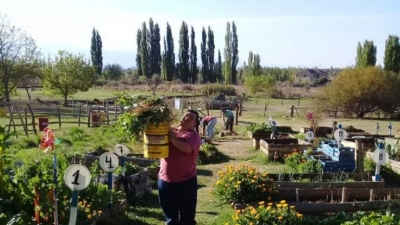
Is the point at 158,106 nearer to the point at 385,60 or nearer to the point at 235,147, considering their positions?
the point at 235,147

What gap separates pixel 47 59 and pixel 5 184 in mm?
44971

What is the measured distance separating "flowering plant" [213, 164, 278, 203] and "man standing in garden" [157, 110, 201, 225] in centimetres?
225

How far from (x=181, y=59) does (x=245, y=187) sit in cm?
7761

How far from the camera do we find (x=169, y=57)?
8431 centimetres

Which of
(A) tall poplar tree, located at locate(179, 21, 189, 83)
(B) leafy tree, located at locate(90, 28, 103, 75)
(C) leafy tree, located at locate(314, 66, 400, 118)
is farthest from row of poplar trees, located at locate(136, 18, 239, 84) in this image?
(C) leafy tree, located at locate(314, 66, 400, 118)

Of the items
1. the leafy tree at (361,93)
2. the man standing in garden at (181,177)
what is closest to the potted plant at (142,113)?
the man standing in garden at (181,177)

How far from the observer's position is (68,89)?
43531 mm

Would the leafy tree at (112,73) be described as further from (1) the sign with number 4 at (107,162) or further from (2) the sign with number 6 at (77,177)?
(2) the sign with number 6 at (77,177)

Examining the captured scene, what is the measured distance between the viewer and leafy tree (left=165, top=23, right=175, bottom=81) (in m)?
83.1

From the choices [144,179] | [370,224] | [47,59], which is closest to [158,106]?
[370,224]

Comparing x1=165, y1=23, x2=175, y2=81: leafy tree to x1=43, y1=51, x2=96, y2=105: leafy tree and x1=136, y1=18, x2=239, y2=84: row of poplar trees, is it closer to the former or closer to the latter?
x1=136, y1=18, x2=239, y2=84: row of poplar trees

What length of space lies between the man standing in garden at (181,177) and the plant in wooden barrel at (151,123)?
32 cm

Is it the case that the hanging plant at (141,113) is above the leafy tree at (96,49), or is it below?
below

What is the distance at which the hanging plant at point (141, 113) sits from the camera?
5.25m
